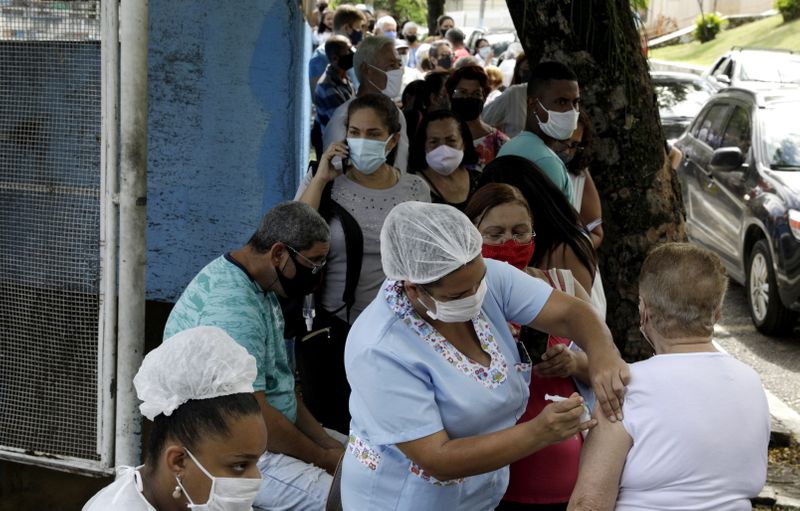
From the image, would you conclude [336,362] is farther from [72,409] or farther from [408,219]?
[408,219]

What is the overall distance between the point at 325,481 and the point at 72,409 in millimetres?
1178

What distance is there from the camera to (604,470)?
2775 millimetres

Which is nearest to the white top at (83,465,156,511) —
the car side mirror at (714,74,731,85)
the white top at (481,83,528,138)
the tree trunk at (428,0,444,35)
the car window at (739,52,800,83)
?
the white top at (481,83,528,138)

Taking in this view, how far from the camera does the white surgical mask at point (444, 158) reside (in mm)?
5477

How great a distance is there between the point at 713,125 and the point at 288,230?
25.3 feet

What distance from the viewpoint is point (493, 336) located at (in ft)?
10.5

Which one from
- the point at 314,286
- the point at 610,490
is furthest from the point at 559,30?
the point at 610,490

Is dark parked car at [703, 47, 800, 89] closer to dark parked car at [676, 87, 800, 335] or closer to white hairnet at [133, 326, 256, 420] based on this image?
dark parked car at [676, 87, 800, 335]

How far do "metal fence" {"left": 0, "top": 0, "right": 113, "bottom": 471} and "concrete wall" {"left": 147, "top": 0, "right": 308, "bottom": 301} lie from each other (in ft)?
5.46

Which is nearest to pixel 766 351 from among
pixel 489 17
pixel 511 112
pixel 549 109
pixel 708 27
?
pixel 511 112

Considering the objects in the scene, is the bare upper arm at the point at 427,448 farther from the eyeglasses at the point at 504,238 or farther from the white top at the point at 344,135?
the white top at the point at 344,135

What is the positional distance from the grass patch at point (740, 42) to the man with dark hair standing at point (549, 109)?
2693 centimetres

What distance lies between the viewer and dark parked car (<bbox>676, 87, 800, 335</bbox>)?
839 centimetres

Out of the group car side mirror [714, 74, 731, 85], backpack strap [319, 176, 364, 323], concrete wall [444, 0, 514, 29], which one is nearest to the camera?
backpack strap [319, 176, 364, 323]
